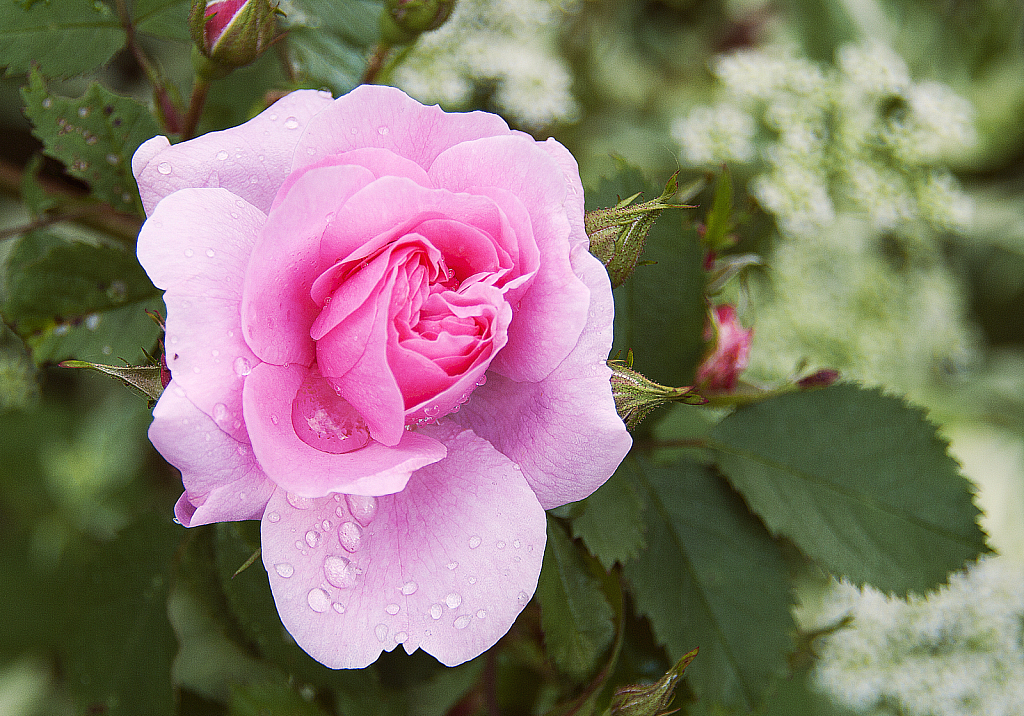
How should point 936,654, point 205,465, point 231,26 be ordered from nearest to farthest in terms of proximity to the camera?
point 205,465 → point 231,26 → point 936,654

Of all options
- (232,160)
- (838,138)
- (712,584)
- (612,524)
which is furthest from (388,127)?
(838,138)

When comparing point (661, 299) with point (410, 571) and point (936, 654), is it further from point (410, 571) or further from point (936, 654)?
point (936, 654)

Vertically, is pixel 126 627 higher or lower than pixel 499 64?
lower

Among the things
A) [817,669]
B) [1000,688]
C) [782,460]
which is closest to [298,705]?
[782,460]

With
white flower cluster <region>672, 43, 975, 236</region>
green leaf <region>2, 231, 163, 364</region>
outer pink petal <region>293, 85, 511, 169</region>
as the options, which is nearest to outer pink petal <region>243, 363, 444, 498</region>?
outer pink petal <region>293, 85, 511, 169</region>

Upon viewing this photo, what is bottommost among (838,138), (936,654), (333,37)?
(936,654)

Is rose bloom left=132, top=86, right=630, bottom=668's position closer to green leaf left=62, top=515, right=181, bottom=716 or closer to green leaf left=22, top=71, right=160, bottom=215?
green leaf left=22, top=71, right=160, bottom=215

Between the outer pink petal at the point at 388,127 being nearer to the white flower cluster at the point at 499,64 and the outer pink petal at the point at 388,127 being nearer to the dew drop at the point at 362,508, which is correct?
the dew drop at the point at 362,508
